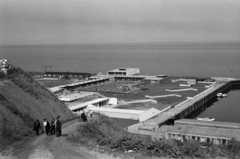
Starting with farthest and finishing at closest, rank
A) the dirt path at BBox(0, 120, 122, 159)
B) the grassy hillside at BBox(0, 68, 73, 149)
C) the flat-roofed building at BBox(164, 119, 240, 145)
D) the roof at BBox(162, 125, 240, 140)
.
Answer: the roof at BBox(162, 125, 240, 140)
the flat-roofed building at BBox(164, 119, 240, 145)
the grassy hillside at BBox(0, 68, 73, 149)
the dirt path at BBox(0, 120, 122, 159)

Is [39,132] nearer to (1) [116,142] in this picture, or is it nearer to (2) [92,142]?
(2) [92,142]

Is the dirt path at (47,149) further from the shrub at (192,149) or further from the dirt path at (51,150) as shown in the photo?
the shrub at (192,149)

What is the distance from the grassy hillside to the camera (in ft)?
32.9

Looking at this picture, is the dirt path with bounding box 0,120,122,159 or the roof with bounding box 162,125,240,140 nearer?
the dirt path with bounding box 0,120,122,159

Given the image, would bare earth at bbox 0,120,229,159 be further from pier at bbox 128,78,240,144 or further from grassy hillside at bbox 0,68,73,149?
pier at bbox 128,78,240,144

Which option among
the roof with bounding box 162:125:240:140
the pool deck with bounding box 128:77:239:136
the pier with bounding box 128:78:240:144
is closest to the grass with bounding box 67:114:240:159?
the pier with bounding box 128:78:240:144

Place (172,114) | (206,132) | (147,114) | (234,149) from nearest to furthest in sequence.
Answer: (234,149) < (206,132) < (147,114) < (172,114)

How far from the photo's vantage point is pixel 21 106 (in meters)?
11.8

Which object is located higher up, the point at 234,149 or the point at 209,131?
the point at 234,149

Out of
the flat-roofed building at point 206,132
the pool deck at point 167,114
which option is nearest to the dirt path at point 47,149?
the flat-roofed building at point 206,132

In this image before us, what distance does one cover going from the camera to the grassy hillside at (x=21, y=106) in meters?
10.0

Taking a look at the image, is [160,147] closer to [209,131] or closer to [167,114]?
[209,131]

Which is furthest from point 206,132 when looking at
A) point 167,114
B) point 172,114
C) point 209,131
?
point 172,114

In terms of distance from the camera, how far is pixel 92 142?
911 cm
